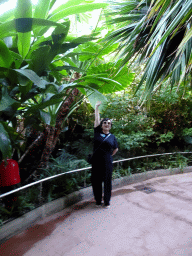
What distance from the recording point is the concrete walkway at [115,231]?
2.65 meters

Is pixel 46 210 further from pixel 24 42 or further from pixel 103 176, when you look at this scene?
pixel 24 42

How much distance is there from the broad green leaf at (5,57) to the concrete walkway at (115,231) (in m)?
2.29

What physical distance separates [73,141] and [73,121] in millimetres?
681

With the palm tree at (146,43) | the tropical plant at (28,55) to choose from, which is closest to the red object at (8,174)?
the tropical plant at (28,55)

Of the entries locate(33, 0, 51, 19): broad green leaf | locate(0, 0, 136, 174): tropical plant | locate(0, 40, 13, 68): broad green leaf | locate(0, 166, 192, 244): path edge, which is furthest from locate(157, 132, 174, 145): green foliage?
locate(0, 40, 13, 68): broad green leaf

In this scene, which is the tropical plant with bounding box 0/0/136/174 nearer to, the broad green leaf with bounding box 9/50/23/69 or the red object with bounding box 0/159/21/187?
the broad green leaf with bounding box 9/50/23/69

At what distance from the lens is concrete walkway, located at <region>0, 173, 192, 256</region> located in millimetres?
2648

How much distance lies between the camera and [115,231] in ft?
10.3

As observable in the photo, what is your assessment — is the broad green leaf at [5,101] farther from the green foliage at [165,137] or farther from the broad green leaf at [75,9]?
the green foliage at [165,137]

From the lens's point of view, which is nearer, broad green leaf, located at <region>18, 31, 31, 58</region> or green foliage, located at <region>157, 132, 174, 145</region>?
broad green leaf, located at <region>18, 31, 31, 58</region>

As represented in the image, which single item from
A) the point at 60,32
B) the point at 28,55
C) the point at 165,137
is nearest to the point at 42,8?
the point at 60,32

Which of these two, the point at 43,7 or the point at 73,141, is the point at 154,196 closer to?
the point at 73,141

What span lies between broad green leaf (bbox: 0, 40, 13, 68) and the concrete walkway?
2294 mm

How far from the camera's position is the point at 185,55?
3.29 m
